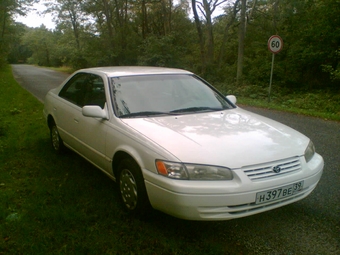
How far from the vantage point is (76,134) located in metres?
4.57

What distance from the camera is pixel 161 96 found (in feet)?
13.5

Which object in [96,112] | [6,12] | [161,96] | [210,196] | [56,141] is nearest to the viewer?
[210,196]

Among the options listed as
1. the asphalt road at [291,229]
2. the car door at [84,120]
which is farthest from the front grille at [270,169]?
the car door at [84,120]

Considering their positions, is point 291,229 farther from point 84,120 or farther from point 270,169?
point 84,120

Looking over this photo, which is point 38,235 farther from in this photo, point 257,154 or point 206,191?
point 257,154

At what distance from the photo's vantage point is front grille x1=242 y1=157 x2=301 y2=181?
2.85 m

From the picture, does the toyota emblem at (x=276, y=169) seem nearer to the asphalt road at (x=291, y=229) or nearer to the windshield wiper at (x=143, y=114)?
the asphalt road at (x=291, y=229)

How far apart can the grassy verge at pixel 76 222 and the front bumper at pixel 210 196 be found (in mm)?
310

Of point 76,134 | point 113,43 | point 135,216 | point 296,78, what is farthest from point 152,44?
point 135,216

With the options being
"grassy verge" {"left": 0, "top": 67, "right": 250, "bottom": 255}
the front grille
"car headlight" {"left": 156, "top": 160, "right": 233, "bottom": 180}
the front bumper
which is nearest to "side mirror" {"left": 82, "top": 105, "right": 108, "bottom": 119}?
"grassy verge" {"left": 0, "top": 67, "right": 250, "bottom": 255}

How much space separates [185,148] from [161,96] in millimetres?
1295

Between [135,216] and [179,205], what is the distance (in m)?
0.74

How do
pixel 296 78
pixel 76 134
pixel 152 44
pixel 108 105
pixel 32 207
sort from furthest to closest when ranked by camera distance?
pixel 152 44 < pixel 296 78 < pixel 76 134 < pixel 108 105 < pixel 32 207

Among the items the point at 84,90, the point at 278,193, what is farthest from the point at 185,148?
the point at 84,90
